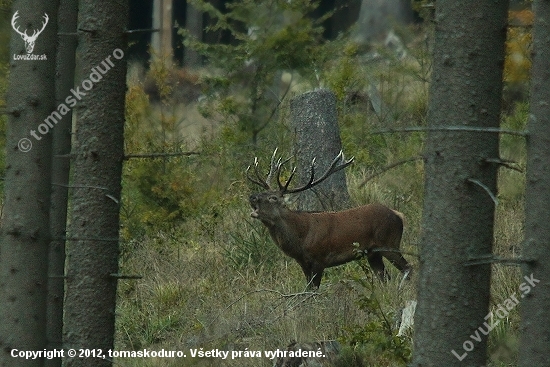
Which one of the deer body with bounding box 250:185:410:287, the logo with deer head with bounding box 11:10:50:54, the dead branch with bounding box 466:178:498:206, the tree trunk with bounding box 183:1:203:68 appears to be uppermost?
the tree trunk with bounding box 183:1:203:68

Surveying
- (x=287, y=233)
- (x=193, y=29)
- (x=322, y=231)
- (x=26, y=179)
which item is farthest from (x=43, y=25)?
(x=193, y=29)

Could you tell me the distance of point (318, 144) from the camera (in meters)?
11.4

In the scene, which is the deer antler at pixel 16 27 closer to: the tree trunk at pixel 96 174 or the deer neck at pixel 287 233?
the tree trunk at pixel 96 174

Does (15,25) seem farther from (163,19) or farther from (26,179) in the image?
(163,19)

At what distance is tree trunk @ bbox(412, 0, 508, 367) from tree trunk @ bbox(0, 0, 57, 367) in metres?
1.64

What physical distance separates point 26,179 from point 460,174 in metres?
1.83

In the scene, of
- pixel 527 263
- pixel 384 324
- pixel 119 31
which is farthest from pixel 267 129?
pixel 527 263

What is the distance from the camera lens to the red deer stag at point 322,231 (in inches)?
374

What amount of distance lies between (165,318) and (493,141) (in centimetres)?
527

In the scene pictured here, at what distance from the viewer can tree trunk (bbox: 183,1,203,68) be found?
907 inches

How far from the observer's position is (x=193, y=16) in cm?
2339

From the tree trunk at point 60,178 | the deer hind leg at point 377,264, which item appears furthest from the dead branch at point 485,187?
the deer hind leg at point 377,264

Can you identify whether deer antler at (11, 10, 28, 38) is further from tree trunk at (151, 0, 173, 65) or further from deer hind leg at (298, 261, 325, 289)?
tree trunk at (151, 0, 173, 65)

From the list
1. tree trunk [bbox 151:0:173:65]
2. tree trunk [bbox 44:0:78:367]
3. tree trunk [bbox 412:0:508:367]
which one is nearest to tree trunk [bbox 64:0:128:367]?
tree trunk [bbox 44:0:78:367]
